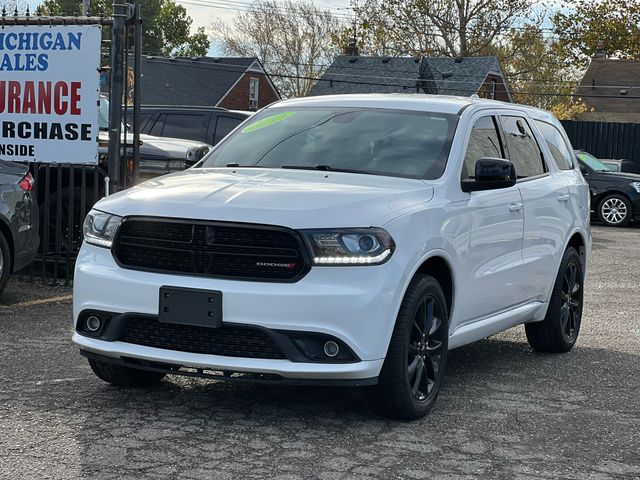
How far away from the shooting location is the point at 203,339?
18.2ft

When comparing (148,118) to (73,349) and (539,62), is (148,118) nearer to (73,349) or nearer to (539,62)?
(73,349)

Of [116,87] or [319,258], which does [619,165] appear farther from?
[319,258]

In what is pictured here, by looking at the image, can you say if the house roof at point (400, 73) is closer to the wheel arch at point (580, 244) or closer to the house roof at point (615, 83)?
the house roof at point (615, 83)

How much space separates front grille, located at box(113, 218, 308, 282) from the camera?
544 centimetres

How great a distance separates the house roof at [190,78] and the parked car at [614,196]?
95.0 feet

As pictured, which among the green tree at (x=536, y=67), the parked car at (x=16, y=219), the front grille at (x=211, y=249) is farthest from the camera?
the green tree at (x=536, y=67)

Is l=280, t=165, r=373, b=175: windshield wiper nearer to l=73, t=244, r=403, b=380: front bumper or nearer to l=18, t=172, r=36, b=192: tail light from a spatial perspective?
l=73, t=244, r=403, b=380: front bumper

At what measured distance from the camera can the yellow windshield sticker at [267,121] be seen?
24.0 feet

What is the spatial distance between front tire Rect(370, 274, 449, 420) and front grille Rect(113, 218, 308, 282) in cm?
64

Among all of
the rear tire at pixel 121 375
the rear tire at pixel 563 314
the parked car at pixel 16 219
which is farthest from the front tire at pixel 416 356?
the parked car at pixel 16 219

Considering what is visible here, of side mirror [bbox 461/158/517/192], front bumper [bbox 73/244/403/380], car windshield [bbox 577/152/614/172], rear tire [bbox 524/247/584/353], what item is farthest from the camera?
car windshield [bbox 577/152/614/172]

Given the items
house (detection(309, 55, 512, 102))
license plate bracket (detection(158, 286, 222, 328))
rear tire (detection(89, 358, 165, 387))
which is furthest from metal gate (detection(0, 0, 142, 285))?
house (detection(309, 55, 512, 102))

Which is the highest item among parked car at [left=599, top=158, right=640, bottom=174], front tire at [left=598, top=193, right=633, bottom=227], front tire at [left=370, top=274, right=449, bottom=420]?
front tire at [left=370, top=274, right=449, bottom=420]

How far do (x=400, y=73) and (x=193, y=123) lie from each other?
3517cm
